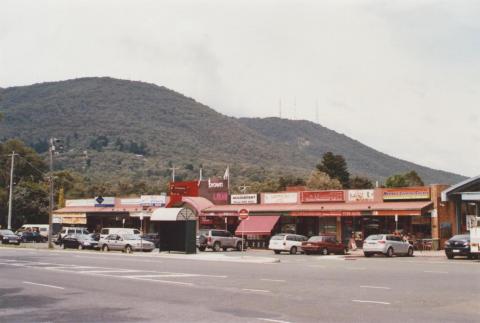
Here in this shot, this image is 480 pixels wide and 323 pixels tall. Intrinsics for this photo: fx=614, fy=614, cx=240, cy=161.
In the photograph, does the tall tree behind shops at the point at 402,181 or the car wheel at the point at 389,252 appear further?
the tall tree behind shops at the point at 402,181

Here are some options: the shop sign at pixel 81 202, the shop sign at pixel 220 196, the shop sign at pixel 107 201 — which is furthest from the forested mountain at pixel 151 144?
the shop sign at pixel 220 196

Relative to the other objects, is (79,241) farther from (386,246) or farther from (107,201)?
(386,246)

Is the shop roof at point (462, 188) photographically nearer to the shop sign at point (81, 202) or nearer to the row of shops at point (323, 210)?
the row of shops at point (323, 210)

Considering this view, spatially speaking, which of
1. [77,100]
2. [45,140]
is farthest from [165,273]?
[77,100]

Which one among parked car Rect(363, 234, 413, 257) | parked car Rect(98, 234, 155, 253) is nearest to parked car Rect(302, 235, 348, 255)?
parked car Rect(363, 234, 413, 257)

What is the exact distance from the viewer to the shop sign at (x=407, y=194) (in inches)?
1797

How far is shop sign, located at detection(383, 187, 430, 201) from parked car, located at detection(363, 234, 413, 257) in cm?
699

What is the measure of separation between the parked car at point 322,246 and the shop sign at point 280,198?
11099mm

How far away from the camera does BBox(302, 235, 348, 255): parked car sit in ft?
138

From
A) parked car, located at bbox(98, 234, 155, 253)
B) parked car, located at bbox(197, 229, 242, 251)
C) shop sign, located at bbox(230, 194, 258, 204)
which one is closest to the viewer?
parked car, located at bbox(98, 234, 155, 253)

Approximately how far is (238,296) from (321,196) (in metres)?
36.4

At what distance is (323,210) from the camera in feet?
162

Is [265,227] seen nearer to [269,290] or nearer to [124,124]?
[269,290]

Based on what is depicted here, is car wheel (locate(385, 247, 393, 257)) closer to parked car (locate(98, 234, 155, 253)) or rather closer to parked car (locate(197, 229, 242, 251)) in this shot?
parked car (locate(197, 229, 242, 251))
